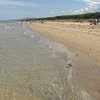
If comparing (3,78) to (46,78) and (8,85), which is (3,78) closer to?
(8,85)

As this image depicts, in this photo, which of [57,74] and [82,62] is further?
[82,62]

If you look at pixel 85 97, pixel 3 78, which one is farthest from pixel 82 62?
pixel 85 97

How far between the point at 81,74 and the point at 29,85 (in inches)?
112

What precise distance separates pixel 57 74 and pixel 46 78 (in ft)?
2.98

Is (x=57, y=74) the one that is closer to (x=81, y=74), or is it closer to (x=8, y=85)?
(x=81, y=74)

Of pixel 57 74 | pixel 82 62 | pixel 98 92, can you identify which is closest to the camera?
pixel 98 92

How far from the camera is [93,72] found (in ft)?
37.8

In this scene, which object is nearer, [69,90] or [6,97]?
[6,97]

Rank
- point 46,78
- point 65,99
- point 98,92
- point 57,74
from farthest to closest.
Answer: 1. point 57,74
2. point 46,78
3. point 98,92
4. point 65,99

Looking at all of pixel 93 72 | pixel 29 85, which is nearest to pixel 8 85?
pixel 29 85

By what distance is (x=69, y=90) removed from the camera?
357 inches

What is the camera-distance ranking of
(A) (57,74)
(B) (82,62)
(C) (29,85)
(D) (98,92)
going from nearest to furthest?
1. (D) (98,92)
2. (C) (29,85)
3. (A) (57,74)
4. (B) (82,62)

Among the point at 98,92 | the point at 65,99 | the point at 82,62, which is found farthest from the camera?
the point at 82,62

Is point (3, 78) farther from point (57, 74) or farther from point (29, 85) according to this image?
point (57, 74)
